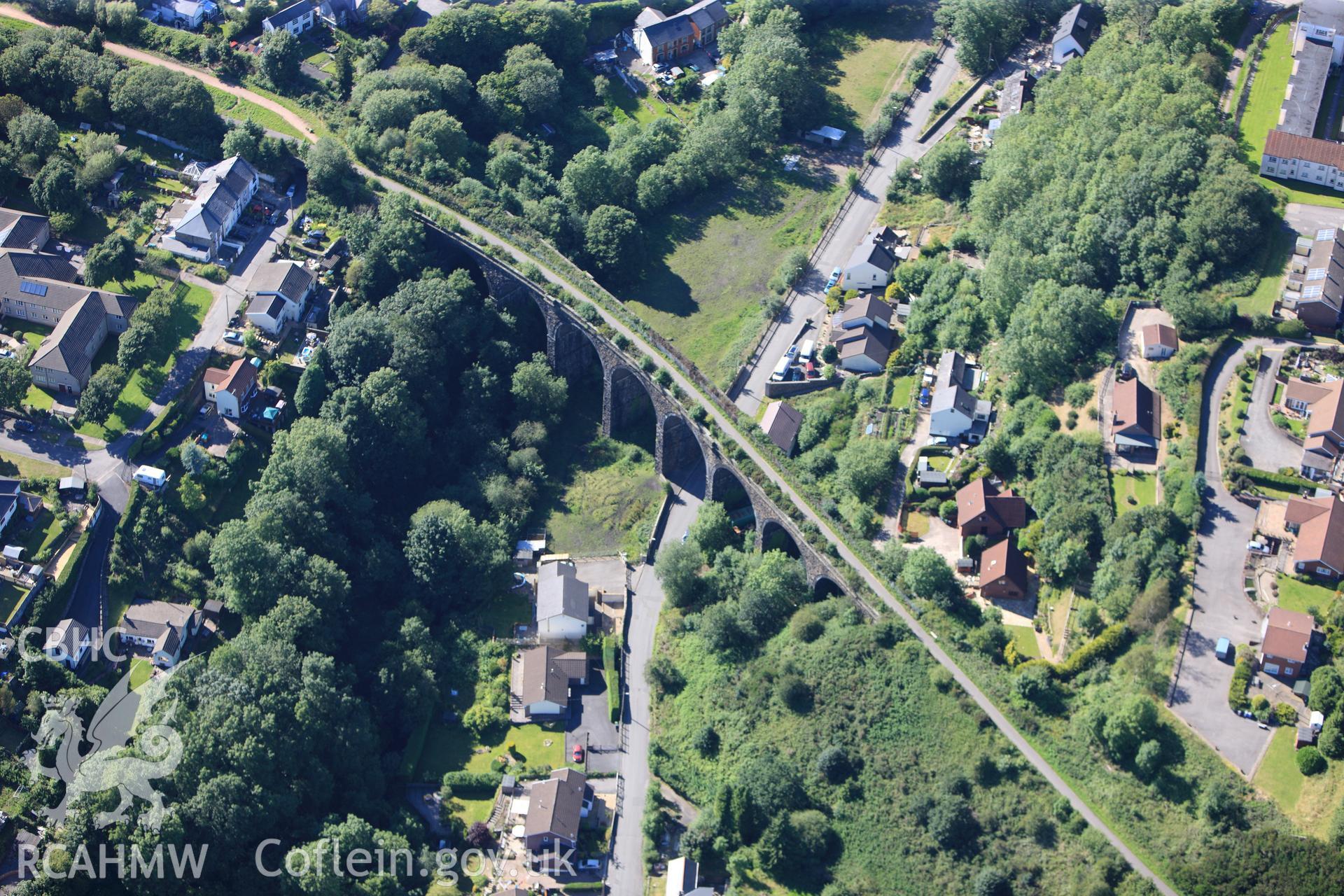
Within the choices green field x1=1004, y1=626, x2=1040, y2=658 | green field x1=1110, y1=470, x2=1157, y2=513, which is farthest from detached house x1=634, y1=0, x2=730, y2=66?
green field x1=1004, y1=626, x2=1040, y2=658

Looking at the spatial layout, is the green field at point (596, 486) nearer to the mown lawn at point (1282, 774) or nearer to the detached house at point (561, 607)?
the detached house at point (561, 607)

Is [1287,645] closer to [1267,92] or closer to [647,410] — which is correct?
[647,410]

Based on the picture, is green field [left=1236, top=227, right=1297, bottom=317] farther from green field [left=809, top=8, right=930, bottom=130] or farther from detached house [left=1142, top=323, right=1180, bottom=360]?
green field [left=809, top=8, right=930, bottom=130]

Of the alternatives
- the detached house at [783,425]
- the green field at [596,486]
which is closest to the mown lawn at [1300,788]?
the detached house at [783,425]

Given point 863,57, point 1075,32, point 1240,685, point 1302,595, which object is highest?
point 1075,32

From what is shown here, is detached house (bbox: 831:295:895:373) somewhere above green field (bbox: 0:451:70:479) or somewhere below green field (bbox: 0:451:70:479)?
above

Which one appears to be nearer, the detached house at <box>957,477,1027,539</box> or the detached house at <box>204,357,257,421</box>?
the detached house at <box>957,477,1027,539</box>

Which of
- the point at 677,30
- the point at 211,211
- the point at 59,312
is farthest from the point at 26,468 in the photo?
the point at 677,30
